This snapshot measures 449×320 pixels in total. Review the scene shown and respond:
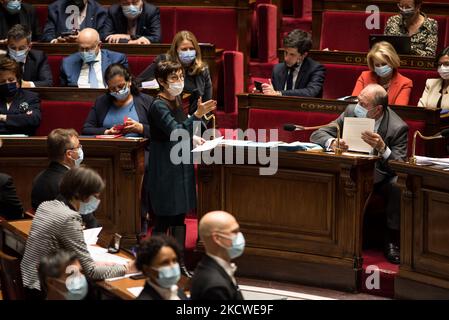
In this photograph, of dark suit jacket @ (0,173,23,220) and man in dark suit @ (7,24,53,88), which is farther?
man in dark suit @ (7,24,53,88)

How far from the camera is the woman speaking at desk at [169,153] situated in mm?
3908

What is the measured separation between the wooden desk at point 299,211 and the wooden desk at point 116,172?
294 mm

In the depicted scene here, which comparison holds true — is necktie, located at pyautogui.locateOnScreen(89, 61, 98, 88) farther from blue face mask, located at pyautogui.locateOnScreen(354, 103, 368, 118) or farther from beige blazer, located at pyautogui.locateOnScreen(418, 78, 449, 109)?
beige blazer, located at pyautogui.locateOnScreen(418, 78, 449, 109)

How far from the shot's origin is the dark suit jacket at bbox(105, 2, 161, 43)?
5465mm

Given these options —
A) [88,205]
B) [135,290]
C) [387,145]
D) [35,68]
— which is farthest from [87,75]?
[135,290]

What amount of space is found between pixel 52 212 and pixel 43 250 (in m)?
0.12

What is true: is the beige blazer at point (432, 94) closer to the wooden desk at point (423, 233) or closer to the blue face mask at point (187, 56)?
the wooden desk at point (423, 233)

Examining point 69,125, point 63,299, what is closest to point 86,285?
point 63,299

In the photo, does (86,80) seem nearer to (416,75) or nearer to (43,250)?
(416,75)

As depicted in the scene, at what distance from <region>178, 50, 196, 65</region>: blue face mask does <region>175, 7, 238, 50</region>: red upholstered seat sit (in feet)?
3.76

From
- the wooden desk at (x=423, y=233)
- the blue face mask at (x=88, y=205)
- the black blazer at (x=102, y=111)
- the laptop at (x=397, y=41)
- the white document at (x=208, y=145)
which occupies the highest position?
the laptop at (x=397, y=41)

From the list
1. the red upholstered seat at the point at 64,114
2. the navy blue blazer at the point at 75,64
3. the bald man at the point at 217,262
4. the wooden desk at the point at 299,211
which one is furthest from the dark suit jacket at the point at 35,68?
the bald man at the point at 217,262

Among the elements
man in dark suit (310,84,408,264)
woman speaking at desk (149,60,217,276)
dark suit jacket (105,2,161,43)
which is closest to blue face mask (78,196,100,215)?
woman speaking at desk (149,60,217,276)

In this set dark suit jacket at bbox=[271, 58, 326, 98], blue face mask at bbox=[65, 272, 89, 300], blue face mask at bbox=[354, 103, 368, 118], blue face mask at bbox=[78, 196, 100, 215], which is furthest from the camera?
dark suit jacket at bbox=[271, 58, 326, 98]
